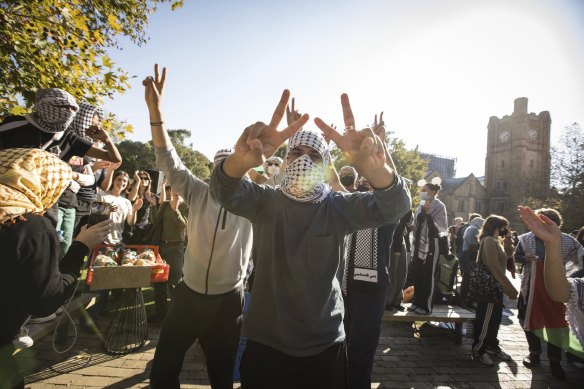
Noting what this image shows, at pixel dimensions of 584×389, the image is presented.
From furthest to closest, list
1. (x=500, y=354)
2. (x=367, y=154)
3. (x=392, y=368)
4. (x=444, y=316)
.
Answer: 1. (x=444, y=316)
2. (x=500, y=354)
3. (x=392, y=368)
4. (x=367, y=154)

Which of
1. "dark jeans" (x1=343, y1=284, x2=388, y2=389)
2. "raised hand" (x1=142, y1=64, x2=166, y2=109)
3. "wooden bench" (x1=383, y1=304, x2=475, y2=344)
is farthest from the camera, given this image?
"wooden bench" (x1=383, y1=304, x2=475, y2=344)

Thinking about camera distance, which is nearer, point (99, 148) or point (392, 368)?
point (99, 148)

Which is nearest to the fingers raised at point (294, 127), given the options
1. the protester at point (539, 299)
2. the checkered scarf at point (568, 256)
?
the protester at point (539, 299)

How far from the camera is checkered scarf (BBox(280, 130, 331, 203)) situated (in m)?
1.96

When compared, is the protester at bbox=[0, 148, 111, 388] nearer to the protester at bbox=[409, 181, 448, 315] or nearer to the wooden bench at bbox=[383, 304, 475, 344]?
the wooden bench at bbox=[383, 304, 475, 344]

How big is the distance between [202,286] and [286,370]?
3.71 ft

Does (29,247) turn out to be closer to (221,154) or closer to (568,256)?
(221,154)

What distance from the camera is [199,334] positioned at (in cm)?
260

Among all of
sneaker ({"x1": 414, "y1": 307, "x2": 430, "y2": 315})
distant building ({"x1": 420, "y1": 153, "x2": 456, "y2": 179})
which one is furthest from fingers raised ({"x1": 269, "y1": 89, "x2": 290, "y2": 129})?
distant building ({"x1": 420, "y1": 153, "x2": 456, "y2": 179})

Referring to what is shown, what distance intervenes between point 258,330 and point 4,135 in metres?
3.26

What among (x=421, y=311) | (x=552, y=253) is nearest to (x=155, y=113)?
(x=552, y=253)

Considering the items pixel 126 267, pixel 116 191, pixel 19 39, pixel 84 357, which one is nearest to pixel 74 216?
pixel 116 191

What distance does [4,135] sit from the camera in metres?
3.04

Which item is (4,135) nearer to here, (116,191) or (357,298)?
(116,191)
